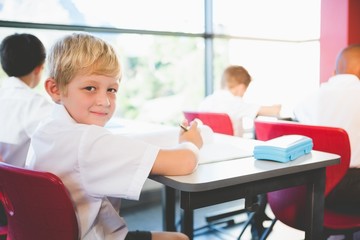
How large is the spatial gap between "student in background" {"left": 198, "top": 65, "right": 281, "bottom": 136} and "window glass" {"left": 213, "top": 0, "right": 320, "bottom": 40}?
97cm

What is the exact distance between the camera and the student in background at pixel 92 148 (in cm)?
97

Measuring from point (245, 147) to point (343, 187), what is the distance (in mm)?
577

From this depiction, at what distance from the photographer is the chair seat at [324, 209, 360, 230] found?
1571 millimetres

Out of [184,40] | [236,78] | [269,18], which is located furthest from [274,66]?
[236,78]

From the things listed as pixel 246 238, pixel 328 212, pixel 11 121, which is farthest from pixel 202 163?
pixel 246 238

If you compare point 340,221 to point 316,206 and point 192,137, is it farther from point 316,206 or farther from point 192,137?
point 192,137

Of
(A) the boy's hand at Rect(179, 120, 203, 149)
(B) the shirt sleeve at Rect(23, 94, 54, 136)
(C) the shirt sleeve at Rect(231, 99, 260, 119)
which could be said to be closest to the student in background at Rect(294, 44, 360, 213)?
(C) the shirt sleeve at Rect(231, 99, 260, 119)

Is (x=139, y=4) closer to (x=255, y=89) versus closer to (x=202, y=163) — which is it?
(x=255, y=89)

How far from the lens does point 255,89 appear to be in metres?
4.16

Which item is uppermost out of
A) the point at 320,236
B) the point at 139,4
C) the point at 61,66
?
the point at 139,4

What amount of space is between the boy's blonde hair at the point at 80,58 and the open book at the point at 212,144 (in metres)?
0.41

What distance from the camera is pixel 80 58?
3.60 ft

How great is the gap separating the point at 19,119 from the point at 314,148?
1275mm

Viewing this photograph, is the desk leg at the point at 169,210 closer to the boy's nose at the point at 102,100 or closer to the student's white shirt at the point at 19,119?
the student's white shirt at the point at 19,119
